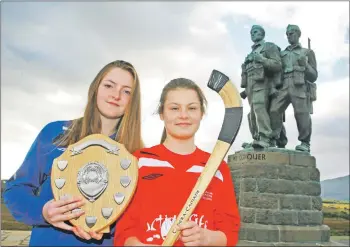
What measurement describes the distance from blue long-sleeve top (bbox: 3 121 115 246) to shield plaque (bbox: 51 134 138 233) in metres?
0.07

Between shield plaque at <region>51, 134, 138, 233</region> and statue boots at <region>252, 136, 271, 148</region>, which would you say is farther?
statue boots at <region>252, 136, 271, 148</region>

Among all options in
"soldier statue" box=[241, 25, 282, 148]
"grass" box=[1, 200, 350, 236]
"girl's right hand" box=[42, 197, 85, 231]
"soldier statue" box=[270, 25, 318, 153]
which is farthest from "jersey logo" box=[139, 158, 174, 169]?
"grass" box=[1, 200, 350, 236]

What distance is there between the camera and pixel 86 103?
1.53 m

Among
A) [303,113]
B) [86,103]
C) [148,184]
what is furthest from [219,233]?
[303,113]

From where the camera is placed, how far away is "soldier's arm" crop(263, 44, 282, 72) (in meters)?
4.48

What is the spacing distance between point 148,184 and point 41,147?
1.36ft

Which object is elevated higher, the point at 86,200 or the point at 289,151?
the point at 289,151

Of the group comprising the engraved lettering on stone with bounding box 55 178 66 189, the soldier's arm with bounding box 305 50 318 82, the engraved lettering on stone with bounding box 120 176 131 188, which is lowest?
the engraved lettering on stone with bounding box 55 178 66 189

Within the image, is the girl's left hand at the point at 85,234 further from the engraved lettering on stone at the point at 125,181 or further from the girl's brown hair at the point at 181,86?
the girl's brown hair at the point at 181,86

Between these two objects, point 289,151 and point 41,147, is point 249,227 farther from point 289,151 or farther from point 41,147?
point 41,147

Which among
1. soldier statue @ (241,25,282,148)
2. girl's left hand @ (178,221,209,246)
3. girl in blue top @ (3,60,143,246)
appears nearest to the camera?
girl's left hand @ (178,221,209,246)

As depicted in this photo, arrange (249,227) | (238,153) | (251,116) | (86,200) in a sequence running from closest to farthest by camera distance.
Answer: (86,200), (249,227), (238,153), (251,116)

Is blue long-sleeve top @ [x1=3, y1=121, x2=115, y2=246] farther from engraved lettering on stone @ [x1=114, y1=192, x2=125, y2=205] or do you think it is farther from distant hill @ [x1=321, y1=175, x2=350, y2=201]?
distant hill @ [x1=321, y1=175, x2=350, y2=201]

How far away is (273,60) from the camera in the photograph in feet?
14.8
